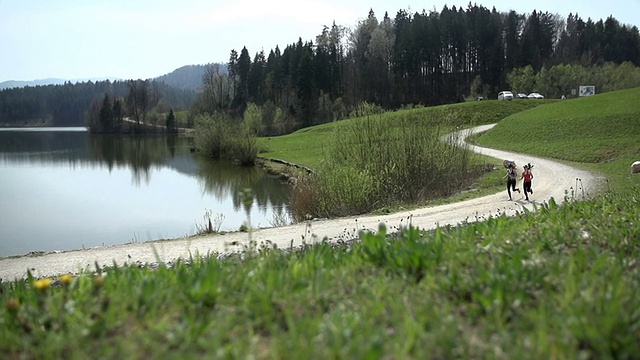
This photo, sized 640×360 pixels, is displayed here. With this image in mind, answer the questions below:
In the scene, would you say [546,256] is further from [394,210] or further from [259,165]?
[259,165]

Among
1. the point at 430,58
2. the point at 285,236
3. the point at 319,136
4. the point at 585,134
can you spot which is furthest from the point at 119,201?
the point at 430,58

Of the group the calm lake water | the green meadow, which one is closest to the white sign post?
the calm lake water

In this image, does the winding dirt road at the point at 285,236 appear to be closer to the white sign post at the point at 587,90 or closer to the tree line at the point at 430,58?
the white sign post at the point at 587,90

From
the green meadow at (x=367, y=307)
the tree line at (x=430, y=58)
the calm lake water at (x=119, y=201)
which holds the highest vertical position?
the tree line at (x=430, y=58)

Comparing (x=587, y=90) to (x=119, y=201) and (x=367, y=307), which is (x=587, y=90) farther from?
(x=367, y=307)

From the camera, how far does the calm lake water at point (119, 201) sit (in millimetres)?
20484

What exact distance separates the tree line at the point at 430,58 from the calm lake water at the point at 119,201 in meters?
48.1

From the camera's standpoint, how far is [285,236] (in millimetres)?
14078

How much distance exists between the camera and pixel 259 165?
1845 inches

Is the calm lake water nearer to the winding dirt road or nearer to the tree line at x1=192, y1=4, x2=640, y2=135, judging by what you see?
the winding dirt road

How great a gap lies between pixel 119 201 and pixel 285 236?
18.8 metres

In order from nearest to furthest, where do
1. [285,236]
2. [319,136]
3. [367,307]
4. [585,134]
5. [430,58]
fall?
[367,307], [285,236], [585,134], [319,136], [430,58]

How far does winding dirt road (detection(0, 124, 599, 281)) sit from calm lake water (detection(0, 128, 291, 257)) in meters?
3.26

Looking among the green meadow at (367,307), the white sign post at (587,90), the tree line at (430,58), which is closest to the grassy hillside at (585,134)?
the green meadow at (367,307)
